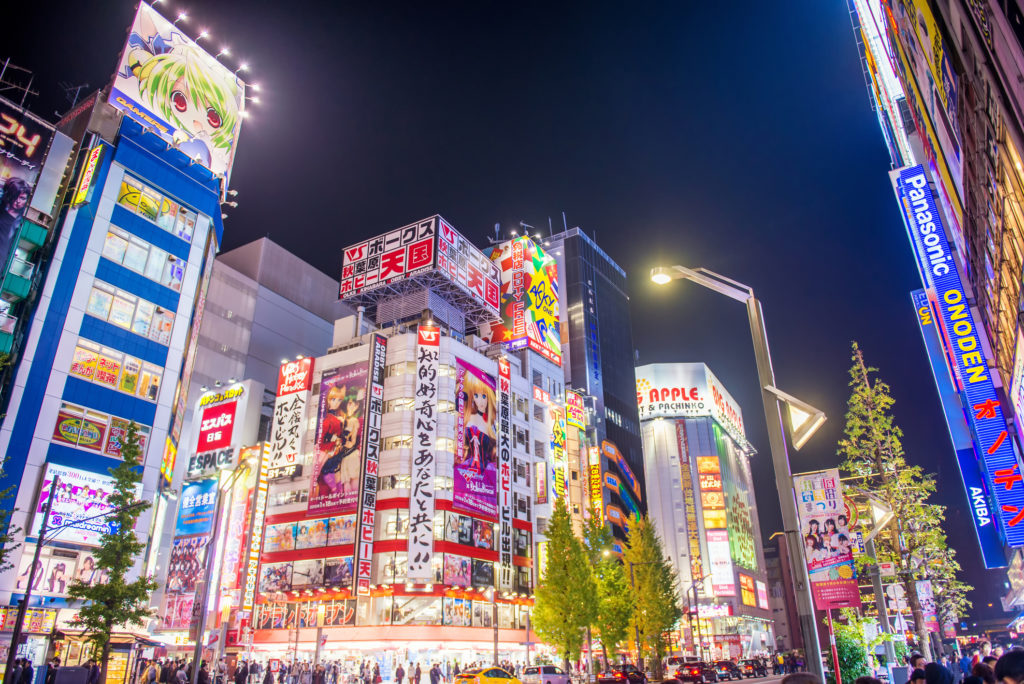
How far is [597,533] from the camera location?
53094 mm

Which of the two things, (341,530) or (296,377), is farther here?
(296,377)

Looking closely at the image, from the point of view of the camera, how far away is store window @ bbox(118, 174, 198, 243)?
47.8m

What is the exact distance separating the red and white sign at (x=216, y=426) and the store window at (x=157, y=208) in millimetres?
19163

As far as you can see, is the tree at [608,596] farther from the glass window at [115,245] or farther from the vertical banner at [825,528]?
the glass window at [115,245]

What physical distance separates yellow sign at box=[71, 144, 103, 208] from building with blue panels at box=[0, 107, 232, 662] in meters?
0.23

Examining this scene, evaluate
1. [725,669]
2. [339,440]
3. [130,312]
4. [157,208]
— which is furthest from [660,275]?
[339,440]

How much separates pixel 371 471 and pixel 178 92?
3541 centimetres

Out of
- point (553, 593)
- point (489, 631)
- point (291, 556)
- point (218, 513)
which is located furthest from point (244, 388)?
point (218, 513)

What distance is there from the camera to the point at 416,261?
64.6 metres

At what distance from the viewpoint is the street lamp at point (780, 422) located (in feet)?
26.0

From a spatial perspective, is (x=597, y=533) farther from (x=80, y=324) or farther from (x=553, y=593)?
(x=80, y=324)

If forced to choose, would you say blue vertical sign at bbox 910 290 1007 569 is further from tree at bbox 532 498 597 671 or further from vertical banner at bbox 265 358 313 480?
Result: vertical banner at bbox 265 358 313 480

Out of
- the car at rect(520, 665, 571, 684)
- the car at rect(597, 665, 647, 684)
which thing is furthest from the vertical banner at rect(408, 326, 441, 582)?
the car at rect(597, 665, 647, 684)

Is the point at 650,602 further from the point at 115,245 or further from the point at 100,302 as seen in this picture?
the point at 115,245
